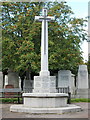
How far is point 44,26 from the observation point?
12.3 meters

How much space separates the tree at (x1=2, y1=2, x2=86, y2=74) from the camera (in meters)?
18.4

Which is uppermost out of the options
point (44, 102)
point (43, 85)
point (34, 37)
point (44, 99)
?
point (34, 37)

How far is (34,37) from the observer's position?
64.2ft

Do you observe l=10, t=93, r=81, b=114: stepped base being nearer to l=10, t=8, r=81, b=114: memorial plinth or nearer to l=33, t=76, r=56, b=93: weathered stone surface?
l=10, t=8, r=81, b=114: memorial plinth

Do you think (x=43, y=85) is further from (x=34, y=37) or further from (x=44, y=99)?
(x=34, y=37)

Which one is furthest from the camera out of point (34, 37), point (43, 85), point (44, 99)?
point (34, 37)

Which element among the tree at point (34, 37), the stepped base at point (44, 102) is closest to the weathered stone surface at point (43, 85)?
the stepped base at point (44, 102)

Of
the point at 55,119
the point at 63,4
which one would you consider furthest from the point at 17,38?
the point at 55,119

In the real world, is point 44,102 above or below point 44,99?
below

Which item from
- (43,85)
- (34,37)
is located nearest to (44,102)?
(43,85)

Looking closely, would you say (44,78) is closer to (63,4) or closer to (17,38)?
(17,38)

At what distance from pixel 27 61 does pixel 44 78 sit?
671 cm

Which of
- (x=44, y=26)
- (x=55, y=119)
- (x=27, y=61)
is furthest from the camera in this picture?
(x=27, y=61)

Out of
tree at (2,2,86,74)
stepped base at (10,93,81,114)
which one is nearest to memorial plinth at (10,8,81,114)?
stepped base at (10,93,81,114)
